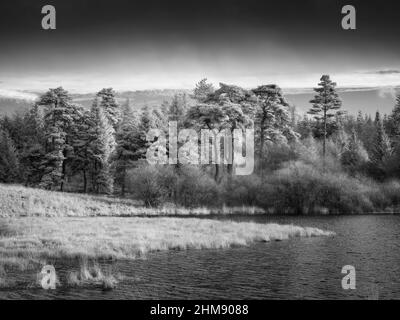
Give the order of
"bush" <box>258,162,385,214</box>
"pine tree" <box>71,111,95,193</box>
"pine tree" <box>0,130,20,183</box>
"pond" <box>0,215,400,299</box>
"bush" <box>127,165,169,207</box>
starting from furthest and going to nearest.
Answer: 1. "pine tree" <box>0,130,20,183</box>
2. "pine tree" <box>71,111,95,193</box>
3. "bush" <box>127,165,169,207</box>
4. "bush" <box>258,162,385,214</box>
5. "pond" <box>0,215,400,299</box>

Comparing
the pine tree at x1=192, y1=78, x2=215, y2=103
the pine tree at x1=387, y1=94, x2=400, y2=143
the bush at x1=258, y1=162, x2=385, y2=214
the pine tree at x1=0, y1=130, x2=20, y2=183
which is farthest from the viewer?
the pine tree at x1=192, y1=78, x2=215, y2=103

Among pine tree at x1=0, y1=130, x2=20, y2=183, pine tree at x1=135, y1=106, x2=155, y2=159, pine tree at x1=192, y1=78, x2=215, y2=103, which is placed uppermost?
pine tree at x1=192, y1=78, x2=215, y2=103

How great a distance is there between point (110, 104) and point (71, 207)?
3417 centimetres

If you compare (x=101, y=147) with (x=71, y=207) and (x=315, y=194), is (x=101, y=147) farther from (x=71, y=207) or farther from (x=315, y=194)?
(x=315, y=194)

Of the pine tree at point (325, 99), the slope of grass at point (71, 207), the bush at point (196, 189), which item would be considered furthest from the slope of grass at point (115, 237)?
the pine tree at point (325, 99)

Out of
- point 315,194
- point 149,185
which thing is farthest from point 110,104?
point 315,194

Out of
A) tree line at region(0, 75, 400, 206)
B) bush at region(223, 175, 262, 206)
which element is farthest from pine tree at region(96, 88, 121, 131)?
bush at region(223, 175, 262, 206)

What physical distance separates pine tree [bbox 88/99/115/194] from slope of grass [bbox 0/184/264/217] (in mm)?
10971

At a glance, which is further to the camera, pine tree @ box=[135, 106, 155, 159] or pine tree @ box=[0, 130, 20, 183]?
pine tree @ box=[0, 130, 20, 183]

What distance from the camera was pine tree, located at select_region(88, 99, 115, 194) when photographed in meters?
63.3

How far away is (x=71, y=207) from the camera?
152 ft

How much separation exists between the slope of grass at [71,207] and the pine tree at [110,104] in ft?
81.5

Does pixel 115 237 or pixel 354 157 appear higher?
pixel 354 157

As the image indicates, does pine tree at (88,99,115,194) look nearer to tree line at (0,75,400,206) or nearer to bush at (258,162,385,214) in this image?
tree line at (0,75,400,206)
